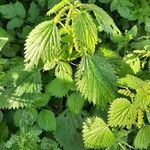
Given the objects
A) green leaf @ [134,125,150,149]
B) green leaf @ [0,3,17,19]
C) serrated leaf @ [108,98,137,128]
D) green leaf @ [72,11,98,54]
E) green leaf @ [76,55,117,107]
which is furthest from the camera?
green leaf @ [0,3,17,19]

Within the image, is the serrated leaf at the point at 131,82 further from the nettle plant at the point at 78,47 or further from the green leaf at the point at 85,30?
the green leaf at the point at 85,30

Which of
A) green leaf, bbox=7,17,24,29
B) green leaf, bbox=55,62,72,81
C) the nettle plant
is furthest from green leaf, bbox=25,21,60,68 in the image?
green leaf, bbox=7,17,24,29

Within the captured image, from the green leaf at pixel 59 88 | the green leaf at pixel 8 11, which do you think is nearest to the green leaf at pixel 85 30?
the green leaf at pixel 59 88

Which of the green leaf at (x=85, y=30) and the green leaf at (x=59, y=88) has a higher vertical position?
the green leaf at (x=85, y=30)

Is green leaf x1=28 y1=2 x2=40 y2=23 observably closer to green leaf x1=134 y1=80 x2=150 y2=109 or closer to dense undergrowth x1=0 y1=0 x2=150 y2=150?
dense undergrowth x1=0 y1=0 x2=150 y2=150

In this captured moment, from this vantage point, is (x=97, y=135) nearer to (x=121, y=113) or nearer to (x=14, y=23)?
(x=121, y=113)

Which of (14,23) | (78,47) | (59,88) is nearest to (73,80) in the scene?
(59,88)

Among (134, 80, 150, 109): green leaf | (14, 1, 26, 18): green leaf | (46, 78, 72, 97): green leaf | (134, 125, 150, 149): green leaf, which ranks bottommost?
(134, 125, 150, 149): green leaf

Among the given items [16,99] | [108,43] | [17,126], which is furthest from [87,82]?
[108,43]
